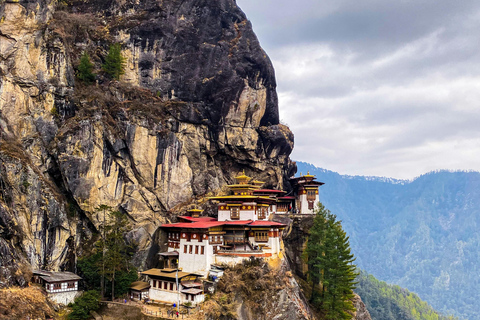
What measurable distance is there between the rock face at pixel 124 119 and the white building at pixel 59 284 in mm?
1994

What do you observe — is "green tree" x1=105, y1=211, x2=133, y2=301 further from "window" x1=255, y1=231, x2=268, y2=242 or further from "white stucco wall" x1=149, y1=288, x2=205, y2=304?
"window" x1=255, y1=231, x2=268, y2=242

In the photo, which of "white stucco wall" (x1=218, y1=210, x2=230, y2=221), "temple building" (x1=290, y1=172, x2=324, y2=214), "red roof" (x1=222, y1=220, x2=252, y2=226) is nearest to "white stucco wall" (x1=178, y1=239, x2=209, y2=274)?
"red roof" (x1=222, y1=220, x2=252, y2=226)

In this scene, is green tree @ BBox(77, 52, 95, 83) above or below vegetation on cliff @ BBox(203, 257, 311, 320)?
above

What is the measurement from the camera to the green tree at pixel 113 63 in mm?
58281

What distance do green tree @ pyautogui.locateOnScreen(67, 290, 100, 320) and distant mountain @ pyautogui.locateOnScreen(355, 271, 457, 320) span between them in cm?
8499

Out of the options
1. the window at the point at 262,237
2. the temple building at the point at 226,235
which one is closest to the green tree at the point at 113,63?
the temple building at the point at 226,235

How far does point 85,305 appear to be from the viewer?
39.9 metres

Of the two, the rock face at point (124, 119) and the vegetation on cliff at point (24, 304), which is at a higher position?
the rock face at point (124, 119)

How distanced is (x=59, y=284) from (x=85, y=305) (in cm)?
373

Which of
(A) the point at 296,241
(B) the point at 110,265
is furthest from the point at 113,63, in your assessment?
(A) the point at 296,241

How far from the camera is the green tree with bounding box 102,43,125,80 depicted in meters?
58.3

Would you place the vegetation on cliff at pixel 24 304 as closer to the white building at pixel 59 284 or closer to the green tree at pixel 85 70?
the white building at pixel 59 284

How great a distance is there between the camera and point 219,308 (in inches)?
1619

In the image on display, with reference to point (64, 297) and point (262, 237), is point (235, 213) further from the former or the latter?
point (64, 297)
